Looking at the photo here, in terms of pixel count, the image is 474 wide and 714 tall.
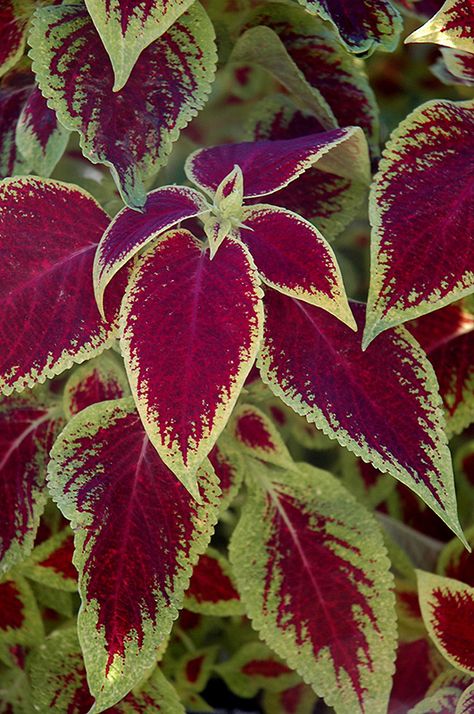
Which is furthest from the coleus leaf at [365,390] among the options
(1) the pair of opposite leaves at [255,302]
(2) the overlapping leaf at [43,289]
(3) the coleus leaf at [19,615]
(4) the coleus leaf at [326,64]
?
(3) the coleus leaf at [19,615]

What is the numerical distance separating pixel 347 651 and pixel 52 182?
1.27ft

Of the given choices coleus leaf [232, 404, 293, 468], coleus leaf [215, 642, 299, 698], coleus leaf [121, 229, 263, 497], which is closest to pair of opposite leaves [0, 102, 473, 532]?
coleus leaf [121, 229, 263, 497]

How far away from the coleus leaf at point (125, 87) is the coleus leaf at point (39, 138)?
68mm

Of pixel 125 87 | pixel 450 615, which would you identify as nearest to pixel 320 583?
pixel 450 615

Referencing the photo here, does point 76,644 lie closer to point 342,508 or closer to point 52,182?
point 342,508

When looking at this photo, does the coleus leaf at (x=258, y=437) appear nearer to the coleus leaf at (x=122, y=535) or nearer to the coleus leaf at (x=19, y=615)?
the coleus leaf at (x=122, y=535)

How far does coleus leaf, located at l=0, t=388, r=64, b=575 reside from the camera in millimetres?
688

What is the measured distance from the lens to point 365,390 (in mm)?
626

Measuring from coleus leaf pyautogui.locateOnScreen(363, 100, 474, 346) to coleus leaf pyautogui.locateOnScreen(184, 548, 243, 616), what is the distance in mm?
304

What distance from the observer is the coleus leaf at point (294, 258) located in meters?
0.59

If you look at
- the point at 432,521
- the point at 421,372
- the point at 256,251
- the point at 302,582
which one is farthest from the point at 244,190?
the point at 432,521

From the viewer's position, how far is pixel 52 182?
654 millimetres

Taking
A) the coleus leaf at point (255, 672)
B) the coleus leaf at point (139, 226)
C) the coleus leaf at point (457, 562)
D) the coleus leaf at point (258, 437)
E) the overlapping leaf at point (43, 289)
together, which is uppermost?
the coleus leaf at point (139, 226)

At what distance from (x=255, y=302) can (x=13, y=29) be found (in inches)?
12.7
